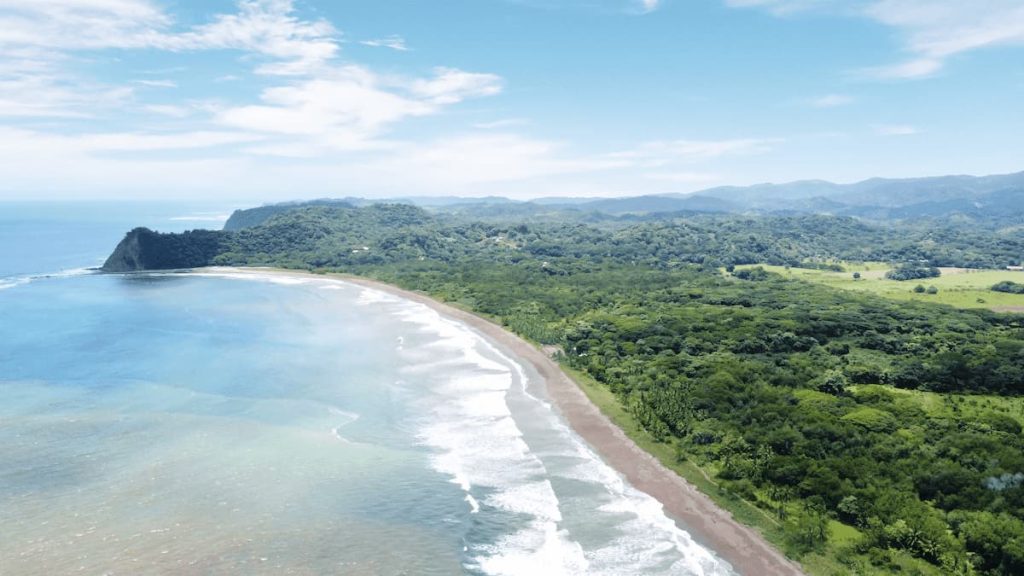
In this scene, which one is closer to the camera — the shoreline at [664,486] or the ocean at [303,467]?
the shoreline at [664,486]

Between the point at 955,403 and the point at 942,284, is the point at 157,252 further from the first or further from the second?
the point at 942,284

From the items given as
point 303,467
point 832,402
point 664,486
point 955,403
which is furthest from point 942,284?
point 303,467

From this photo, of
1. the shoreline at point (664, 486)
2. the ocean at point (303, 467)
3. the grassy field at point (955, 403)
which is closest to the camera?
the shoreline at point (664, 486)

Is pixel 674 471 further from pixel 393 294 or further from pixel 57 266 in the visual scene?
pixel 57 266

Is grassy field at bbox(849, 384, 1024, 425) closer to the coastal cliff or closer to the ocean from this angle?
the ocean

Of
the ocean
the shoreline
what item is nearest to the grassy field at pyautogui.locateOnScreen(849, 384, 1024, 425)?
the shoreline

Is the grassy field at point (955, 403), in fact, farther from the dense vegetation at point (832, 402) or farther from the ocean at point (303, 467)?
the ocean at point (303, 467)

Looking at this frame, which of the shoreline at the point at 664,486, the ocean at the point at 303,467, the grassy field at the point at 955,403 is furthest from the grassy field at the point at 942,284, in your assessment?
the ocean at the point at 303,467

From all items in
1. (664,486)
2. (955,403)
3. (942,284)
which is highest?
(955,403)
